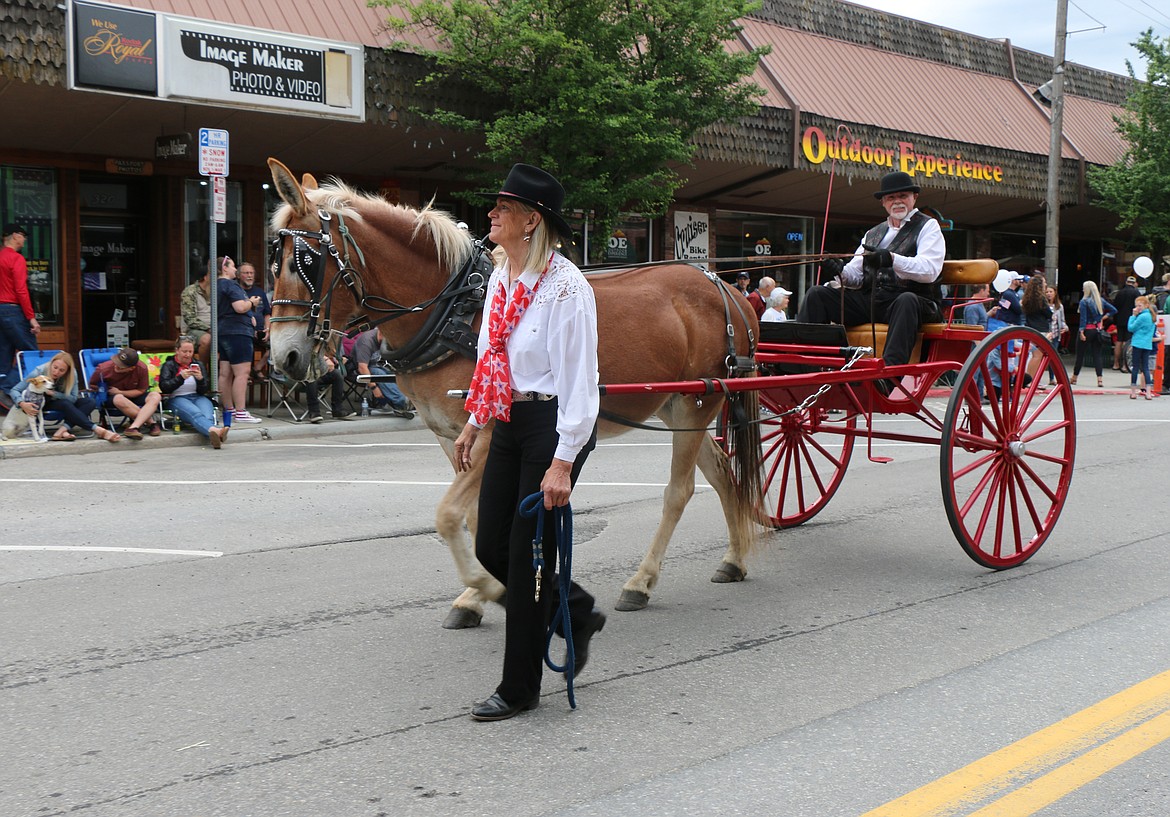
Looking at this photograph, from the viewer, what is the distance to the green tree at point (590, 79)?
1509 centimetres

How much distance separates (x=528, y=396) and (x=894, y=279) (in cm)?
360

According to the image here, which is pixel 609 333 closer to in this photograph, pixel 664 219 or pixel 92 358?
pixel 92 358

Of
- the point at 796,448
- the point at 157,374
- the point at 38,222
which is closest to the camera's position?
the point at 796,448

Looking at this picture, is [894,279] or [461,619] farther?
[894,279]

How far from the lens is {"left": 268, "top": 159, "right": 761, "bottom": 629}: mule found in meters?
5.46

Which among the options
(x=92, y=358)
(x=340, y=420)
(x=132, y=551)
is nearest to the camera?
(x=132, y=551)

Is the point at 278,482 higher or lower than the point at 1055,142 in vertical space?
lower

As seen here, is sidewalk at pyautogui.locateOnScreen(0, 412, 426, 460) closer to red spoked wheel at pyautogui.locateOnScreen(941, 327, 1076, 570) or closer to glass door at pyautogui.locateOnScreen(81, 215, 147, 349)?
glass door at pyautogui.locateOnScreen(81, 215, 147, 349)

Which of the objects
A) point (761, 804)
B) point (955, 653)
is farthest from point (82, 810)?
point (955, 653)

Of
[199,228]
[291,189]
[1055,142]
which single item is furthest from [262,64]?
[1055,142]

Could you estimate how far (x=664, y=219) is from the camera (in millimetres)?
22031

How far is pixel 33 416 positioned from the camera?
12359 mm

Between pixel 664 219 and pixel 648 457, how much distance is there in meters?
11.3

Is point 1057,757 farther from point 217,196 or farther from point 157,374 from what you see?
point 157,374
